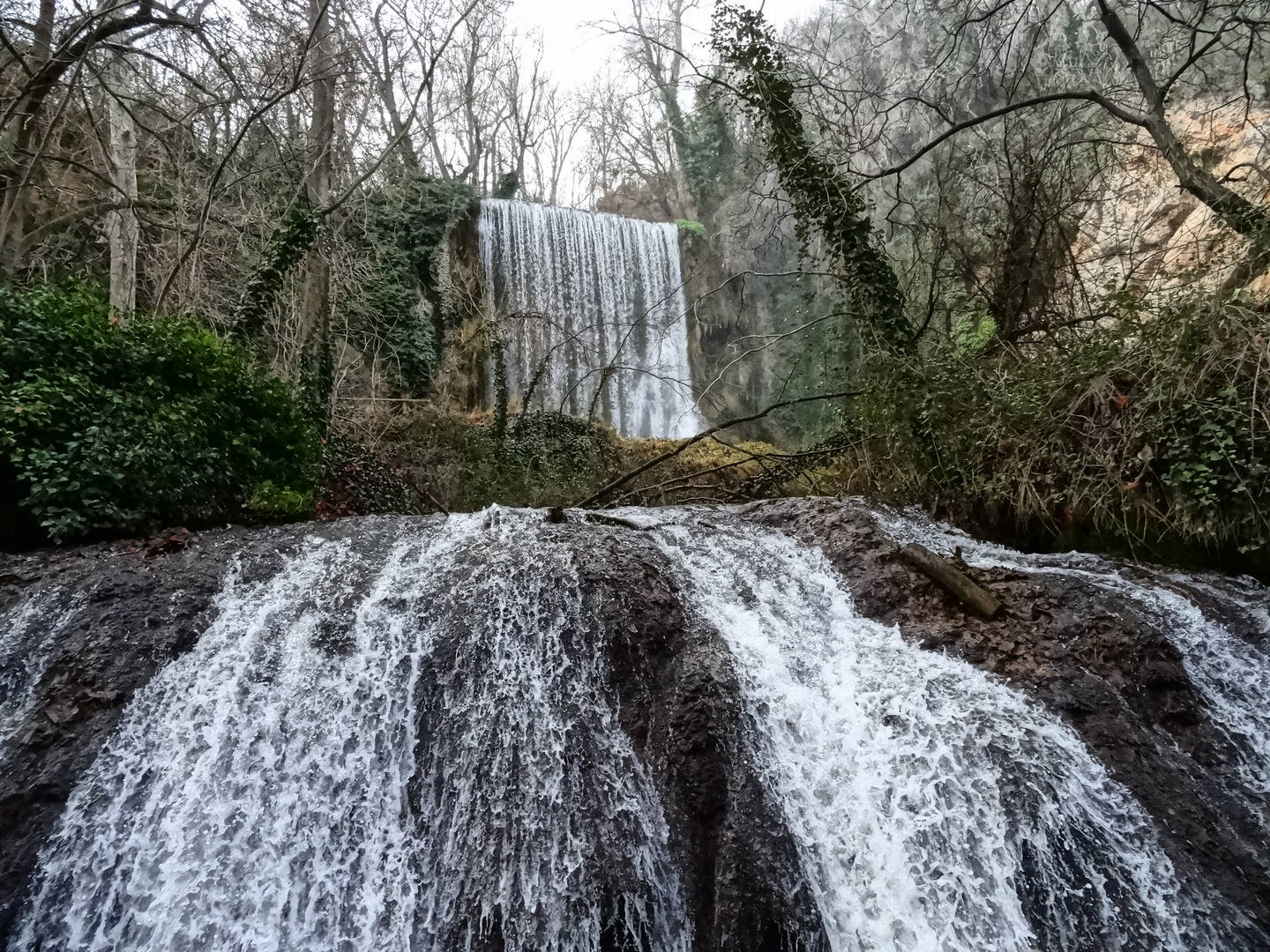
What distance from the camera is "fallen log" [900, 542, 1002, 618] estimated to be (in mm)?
3836

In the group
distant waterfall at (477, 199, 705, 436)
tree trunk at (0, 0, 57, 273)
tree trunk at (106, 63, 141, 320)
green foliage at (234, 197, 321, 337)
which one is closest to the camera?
tree trunk at (0, 0, 57, 273)

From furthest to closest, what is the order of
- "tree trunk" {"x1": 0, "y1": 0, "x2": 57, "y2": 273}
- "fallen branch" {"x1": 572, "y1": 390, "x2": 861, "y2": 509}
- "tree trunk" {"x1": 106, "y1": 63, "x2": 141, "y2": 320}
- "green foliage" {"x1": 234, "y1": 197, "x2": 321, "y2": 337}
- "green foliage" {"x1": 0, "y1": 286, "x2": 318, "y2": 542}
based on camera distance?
"tree trunk" {"x1": 106, "y1": 63, "x2": 141, "y2": 320} < "green foliage" {"x1": 234, "y1": 197, "x2": 321, "y2": 337} < "fallen branch" {"x1": 572, "y1": 390, "x2": 861, "y2": 509} < "tree trunk" {"x1": 0, "y1": 0, "x2": 57, "y2": 273} < "green foliage" {"x1": 0, "y1": 286, "x2": 318, "y2": 542}

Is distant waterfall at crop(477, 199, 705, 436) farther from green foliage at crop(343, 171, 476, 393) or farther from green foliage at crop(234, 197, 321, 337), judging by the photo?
green foliage at crop(234, 197, 321, 337)

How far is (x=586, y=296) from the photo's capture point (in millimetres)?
16109

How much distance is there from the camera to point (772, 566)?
14.4 feet

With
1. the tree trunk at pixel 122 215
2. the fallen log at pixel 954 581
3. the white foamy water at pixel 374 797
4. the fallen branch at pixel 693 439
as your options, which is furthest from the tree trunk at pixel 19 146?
the fallen log at pixel 954 581

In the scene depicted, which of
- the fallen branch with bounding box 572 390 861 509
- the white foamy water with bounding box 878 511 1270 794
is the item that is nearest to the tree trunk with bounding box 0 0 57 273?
the fallen branch with bounding box 572 390 861 509

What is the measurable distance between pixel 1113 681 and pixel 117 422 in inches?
232

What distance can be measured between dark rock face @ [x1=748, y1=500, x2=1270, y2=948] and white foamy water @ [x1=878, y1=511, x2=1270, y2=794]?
9 cm

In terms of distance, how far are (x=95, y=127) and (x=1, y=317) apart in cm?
303

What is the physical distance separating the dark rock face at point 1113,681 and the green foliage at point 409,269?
1164 cm

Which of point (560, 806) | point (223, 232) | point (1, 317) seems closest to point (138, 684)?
point (560, 806)

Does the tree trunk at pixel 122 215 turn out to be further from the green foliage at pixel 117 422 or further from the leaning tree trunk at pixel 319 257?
the green foliage at pixel 117 422

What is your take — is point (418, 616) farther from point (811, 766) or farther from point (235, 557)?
point (811, 766)
